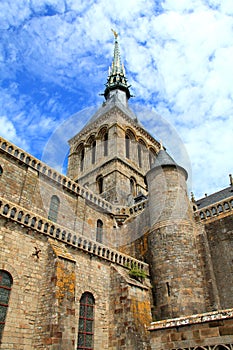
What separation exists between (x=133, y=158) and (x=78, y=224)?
11.6 meters

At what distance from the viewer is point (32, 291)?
31.7 ft

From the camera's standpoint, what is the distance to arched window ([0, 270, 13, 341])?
339 inches

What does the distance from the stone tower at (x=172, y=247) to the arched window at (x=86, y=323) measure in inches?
127

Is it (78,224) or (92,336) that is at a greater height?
(78,224)

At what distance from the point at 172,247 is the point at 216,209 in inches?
120

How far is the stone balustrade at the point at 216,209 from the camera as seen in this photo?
45.7 ft

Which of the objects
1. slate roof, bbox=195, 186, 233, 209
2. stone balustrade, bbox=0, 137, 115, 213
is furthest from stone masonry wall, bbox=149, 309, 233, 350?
slate roof, bbox=195, 186, 233, 209

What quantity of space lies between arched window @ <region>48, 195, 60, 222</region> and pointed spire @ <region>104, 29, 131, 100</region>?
2495cm

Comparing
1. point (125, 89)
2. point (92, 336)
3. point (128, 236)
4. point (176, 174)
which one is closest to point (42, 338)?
point (92, 336)

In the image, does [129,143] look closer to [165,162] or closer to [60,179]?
[165,162]

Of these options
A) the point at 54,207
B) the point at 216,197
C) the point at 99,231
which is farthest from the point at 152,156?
the point at 54,207

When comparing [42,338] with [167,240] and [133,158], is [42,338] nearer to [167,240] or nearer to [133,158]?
[167,240]

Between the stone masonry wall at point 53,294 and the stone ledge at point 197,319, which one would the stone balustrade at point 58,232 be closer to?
the stone masonry wall at point 53,294

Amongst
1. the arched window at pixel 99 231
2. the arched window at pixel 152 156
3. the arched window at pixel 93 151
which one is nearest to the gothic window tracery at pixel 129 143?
the arched window at pixel 152 156
